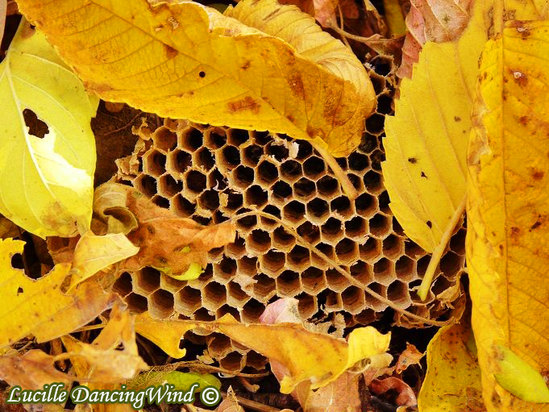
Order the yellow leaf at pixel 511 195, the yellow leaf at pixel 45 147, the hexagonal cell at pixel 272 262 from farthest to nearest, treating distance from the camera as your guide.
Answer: the hexagonal cell at pixel 272 262 → the yellow leaf at pixel 45 147 → the yellow leaf at pixel 511 195

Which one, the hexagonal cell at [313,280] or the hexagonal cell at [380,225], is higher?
the hexagonal cell at [380,225]

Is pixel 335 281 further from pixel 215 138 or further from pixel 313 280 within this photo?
pixel 215 138

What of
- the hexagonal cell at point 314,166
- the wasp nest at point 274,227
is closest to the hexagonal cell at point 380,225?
the wasp nest at point 274,227

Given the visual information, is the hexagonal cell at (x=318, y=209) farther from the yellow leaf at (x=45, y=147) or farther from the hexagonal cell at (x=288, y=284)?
the yellow leaf at (x=45, y=147)

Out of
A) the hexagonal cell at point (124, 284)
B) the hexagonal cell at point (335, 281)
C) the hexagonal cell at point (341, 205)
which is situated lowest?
the hexagonal cell at point (335, 281)

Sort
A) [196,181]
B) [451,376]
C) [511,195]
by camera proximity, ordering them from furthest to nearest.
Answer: [196,181] < [451,376] < [511,195]

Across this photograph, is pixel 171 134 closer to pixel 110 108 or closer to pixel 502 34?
pixel 110 108

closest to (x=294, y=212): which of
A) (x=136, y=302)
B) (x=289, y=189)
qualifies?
(x=289, y=189)
